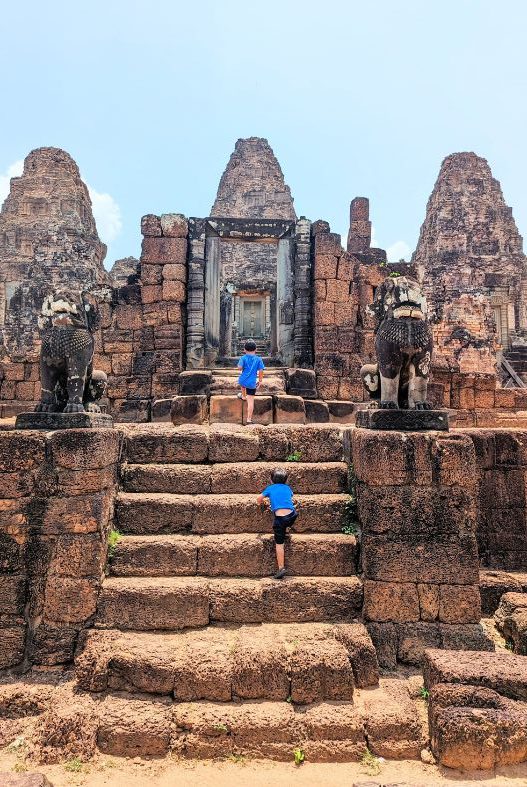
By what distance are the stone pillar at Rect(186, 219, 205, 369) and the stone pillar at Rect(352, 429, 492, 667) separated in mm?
6032

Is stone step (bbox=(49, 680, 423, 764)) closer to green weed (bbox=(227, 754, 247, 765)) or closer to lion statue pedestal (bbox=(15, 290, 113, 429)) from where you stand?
green weed (bbox=(227, 754, 247, 765))

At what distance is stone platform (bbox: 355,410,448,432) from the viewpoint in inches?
176

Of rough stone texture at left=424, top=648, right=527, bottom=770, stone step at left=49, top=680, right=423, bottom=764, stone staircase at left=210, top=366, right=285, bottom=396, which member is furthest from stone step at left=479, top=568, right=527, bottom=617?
stone staircase at left=210, top=366, right=285, bottom=396

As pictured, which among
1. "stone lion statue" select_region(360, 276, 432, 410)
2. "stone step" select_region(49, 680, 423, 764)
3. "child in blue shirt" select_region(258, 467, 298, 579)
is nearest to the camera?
"stone step" select_region(49, 680, 423, 764)

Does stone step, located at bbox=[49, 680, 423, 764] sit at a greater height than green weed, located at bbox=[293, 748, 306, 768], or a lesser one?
greater

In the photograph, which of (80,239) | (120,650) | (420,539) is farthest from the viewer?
(80,239)

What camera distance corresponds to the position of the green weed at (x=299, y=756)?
304cm

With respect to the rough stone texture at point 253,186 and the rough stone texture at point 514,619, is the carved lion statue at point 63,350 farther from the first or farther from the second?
the rough stone texture at point 253,186

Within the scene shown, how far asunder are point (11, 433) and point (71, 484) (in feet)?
2.16

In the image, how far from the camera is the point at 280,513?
4.14m

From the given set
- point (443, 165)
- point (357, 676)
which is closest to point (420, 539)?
point (357, 676)

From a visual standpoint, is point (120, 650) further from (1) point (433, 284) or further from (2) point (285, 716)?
(1) point (433, 284)

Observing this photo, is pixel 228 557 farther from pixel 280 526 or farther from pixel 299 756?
pixel 299 756

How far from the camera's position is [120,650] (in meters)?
3.49
